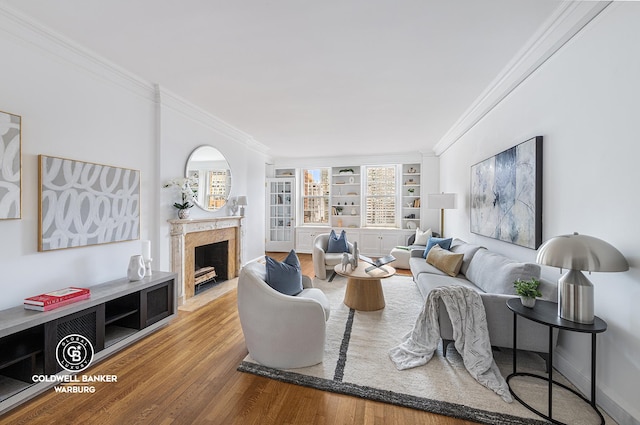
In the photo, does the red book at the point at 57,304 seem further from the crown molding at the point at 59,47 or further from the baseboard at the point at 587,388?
the baseboard at the point at 587,388

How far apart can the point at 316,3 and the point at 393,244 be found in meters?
5.98

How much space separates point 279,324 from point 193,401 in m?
0.77

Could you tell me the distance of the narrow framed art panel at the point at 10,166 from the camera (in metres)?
1.99

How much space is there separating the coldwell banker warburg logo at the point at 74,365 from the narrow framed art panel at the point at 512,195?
155 inches

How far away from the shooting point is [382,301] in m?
3.53

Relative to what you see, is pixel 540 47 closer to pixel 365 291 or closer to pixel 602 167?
pixel 602 167

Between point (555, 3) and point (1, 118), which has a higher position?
point (555, 3)

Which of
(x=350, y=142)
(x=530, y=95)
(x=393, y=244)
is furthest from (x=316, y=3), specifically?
(x=393, y=244)

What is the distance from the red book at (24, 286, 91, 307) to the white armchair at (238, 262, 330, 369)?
136 cm

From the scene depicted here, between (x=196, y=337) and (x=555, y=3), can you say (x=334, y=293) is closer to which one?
(x=196, y=337)

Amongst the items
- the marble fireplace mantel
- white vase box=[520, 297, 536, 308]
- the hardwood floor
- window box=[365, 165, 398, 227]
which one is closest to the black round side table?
white vase box=[520, 297, 536, 308]

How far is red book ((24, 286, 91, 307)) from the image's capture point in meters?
1.99

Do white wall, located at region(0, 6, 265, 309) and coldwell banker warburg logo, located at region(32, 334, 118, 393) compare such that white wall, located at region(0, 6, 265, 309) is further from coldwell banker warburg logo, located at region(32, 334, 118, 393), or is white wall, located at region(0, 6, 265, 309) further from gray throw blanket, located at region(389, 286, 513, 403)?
gray throw blanket, located at region(389, 286, 513, 403)

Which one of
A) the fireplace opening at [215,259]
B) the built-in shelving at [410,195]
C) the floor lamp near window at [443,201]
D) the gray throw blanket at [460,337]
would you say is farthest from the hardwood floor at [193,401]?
the built-in shelving at [410,195]
